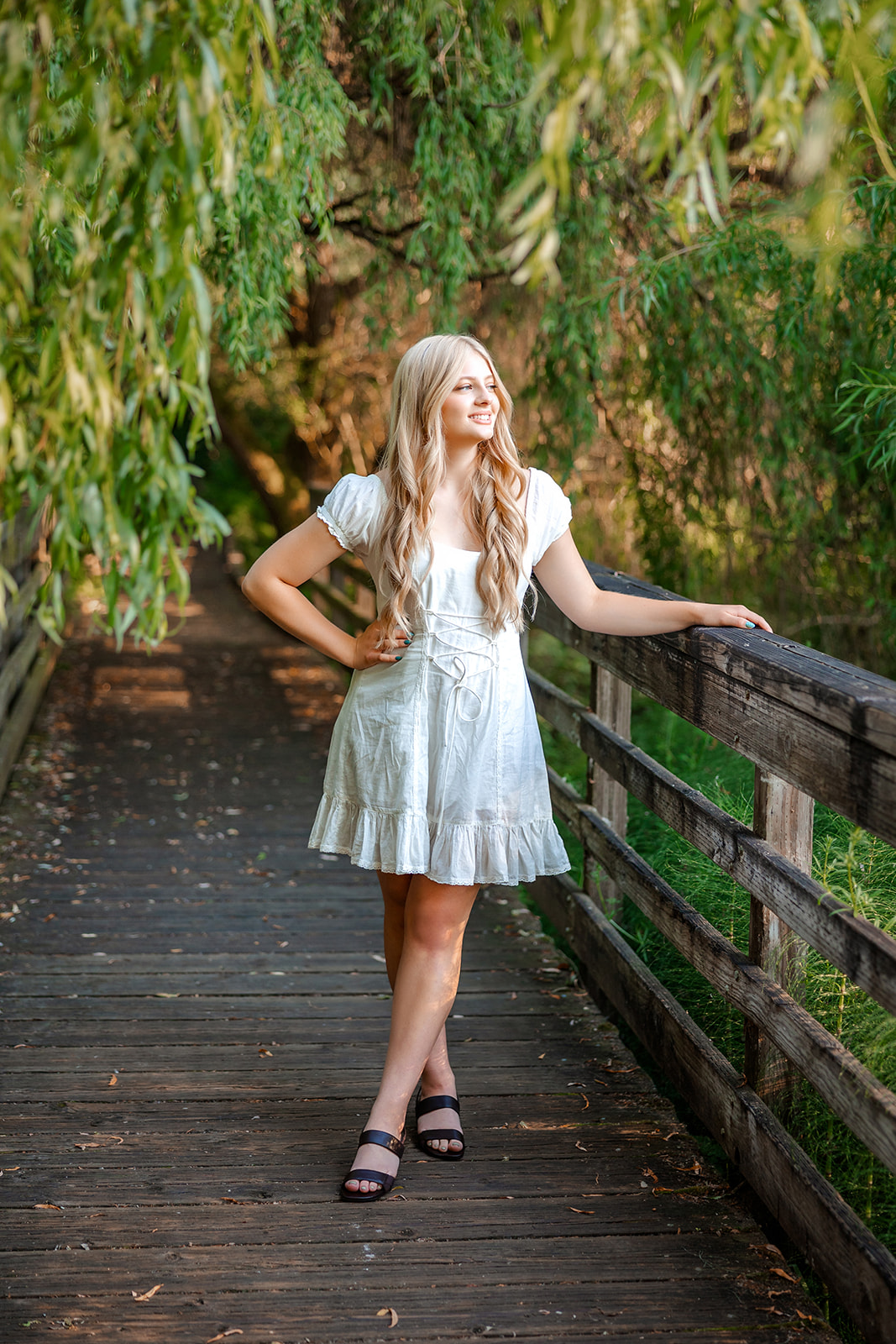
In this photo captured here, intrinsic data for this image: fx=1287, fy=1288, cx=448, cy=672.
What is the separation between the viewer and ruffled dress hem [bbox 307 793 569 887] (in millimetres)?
2684

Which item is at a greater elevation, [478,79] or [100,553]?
[478,79]

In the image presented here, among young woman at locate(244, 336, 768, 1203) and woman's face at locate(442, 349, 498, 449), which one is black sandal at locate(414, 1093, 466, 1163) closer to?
young woman at locate(244, 336, 768, 1203)

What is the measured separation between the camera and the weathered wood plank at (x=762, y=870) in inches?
78.8

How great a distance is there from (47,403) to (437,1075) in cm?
187

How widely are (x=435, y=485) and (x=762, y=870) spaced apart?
1.01m

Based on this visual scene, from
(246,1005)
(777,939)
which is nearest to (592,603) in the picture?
(777,939)

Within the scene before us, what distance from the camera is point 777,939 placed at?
2.55 metres

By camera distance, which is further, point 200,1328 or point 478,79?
point 478,79

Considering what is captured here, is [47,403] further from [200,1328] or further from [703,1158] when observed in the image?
[703,1158]

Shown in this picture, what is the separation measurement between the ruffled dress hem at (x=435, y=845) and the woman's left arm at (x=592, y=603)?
46 centimetres

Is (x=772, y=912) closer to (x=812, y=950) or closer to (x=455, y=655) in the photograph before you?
(x=812, y=950)

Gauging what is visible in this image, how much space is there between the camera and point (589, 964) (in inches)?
150

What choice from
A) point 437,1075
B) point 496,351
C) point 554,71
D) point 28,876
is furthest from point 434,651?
point 496,351

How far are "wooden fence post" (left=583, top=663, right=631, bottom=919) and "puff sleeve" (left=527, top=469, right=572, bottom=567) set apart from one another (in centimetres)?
88
